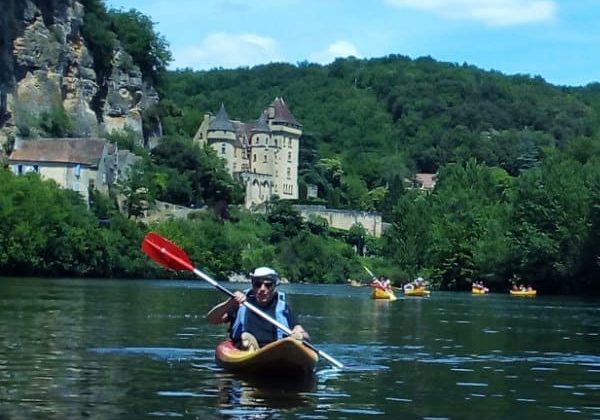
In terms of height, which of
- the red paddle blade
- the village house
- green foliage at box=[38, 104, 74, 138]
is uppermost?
green foliage at box=[38, 104, 74, 138]

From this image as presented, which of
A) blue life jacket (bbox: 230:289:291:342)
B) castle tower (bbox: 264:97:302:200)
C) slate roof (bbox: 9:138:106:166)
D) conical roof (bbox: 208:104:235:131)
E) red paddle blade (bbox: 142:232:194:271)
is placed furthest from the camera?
castle tower (bbox: 264:97:302:200)

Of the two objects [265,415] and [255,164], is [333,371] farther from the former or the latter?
[255,164]

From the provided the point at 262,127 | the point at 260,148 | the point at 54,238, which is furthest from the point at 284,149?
the point at 54,238

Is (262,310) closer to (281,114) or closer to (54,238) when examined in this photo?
(54,238)

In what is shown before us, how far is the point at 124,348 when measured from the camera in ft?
88.1

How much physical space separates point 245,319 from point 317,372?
1.75 metres

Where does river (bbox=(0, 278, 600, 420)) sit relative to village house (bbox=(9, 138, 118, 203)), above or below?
below

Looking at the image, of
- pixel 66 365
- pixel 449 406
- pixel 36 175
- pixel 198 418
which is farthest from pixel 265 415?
pixel 36 175

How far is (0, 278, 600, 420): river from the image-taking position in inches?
701

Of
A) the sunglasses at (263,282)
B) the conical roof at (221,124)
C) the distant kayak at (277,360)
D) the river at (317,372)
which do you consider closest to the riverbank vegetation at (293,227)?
the conical roof at (221,124)

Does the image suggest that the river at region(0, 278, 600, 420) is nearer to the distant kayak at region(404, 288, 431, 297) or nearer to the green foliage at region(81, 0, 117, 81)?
the distant kayak at region(404, 288, 431, 297)

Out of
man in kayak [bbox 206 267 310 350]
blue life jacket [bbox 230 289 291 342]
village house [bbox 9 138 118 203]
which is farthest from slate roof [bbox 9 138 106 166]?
man in kayak [bbox 206 267 310 350]

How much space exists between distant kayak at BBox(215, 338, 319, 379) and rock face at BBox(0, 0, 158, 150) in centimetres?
9239

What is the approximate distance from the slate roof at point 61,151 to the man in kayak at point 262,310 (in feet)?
303
